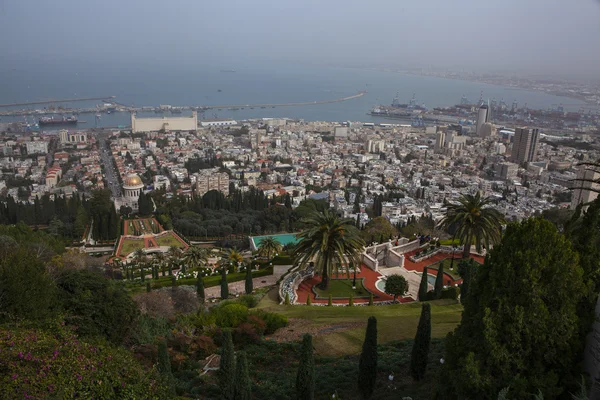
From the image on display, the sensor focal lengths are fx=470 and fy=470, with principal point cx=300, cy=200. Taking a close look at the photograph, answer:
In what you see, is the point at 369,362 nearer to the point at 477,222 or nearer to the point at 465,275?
the point at 465,275

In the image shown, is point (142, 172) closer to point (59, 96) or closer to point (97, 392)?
point (97, 392)

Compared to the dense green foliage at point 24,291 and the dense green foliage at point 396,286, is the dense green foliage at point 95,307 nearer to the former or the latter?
the dense green foliage at point 24,291

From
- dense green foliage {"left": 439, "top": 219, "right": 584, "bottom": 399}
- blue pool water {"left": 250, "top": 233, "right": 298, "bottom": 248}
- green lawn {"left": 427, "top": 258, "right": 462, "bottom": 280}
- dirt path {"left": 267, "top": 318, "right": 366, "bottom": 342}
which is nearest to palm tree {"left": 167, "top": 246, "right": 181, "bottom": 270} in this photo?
blue pool water {"left": 250, "top": 233, "right": 298, "bottom": 248}

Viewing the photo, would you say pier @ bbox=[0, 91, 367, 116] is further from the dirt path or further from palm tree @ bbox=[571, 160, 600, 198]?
the dirt path

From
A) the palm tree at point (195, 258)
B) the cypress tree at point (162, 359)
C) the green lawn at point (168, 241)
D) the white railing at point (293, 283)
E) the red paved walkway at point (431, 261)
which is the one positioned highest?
the cypress tree at point (162, 359)

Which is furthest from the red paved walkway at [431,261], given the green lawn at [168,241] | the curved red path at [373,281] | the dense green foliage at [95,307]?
the green lawn at [168,241]

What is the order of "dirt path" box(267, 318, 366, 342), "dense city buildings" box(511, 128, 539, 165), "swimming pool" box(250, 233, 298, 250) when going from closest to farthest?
"dirt path" box(267, 318, 366, 342)
"swimming pool" box(250, 233, 298, 250)
"dense city buildings" box(511, 128, 539, 165)
